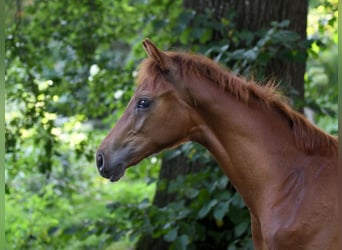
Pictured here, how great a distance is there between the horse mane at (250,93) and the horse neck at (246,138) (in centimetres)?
3

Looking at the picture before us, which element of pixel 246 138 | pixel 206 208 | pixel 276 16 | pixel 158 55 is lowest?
pixel 206 208

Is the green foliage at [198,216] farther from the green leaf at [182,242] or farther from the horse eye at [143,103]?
the horse eye at [143,103]

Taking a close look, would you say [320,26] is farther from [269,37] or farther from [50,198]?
[50,198]

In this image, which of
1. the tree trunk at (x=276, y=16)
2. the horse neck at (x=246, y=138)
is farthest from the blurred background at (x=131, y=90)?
the horse neck at (x=246, y=138)

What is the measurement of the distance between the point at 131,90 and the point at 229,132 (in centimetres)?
307

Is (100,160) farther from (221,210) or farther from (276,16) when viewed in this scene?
(276,16)

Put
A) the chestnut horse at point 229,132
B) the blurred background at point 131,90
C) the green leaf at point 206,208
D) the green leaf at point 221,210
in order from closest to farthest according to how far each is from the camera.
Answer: the chestnut horse at point 229,132 < the green leaf at point 221,210 < the green leaf at point 206,208 < the blurred background at point 131,90

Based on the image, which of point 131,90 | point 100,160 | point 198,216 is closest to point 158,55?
point 100,160

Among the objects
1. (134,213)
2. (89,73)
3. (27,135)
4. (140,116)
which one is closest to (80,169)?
(27,135)

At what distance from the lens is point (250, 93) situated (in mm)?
3365

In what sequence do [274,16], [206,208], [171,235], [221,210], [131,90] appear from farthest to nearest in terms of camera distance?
[131,90]
[274,16]
[171,235]
[206,208]
[221,210]

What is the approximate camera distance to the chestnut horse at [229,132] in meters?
3.24

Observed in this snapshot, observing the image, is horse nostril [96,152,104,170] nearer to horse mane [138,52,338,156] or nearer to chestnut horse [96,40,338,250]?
chestnut horse [96,40,338,250]

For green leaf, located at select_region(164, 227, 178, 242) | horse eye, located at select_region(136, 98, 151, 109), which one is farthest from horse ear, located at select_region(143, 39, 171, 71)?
green leaf, located at select_region(164, 227, 178, 242)
